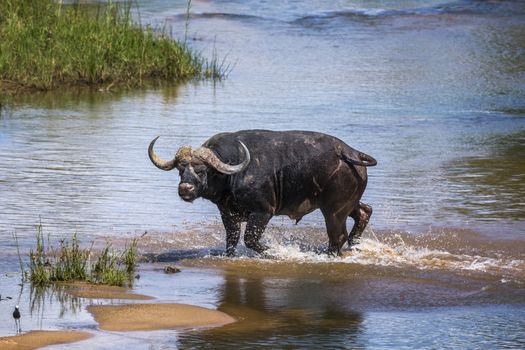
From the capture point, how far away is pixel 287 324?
29.0 feet

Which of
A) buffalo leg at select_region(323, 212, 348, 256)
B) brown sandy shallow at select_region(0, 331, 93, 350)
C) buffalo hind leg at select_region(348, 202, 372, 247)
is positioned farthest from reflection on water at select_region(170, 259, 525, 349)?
buffalo hind leg at select_region(348, 202, 372, 247)

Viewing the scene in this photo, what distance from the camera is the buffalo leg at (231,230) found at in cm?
1100

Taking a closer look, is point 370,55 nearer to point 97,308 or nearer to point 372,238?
point 372,238

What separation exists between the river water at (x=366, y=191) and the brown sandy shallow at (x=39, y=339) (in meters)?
0.62

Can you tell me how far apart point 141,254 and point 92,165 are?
397 cm

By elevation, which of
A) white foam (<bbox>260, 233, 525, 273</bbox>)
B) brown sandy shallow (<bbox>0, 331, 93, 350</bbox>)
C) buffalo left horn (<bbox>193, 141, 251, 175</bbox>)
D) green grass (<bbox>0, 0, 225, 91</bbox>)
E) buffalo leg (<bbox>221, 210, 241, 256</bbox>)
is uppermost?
green grass (<bbox>0, 0, 225, 91</bbox>)

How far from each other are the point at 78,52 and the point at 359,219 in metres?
9.62

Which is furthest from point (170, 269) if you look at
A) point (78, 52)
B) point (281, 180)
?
point (78, 52)

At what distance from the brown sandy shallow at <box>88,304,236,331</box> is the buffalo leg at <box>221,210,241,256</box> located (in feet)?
6.17

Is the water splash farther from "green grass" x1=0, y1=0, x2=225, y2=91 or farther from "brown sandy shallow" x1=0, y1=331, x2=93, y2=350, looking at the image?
"green grass" x1=0, y1=0, x2=225, y2=91

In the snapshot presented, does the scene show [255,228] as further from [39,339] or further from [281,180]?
[39,339]

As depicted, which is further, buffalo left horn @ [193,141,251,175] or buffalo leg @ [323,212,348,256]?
buffalo leg @ [323,212,348,256]

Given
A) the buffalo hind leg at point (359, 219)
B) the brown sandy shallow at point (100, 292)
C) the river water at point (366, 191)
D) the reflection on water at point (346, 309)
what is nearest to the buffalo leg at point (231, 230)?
the river water at point (366, 191)

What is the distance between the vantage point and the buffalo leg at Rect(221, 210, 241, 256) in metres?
11.0
